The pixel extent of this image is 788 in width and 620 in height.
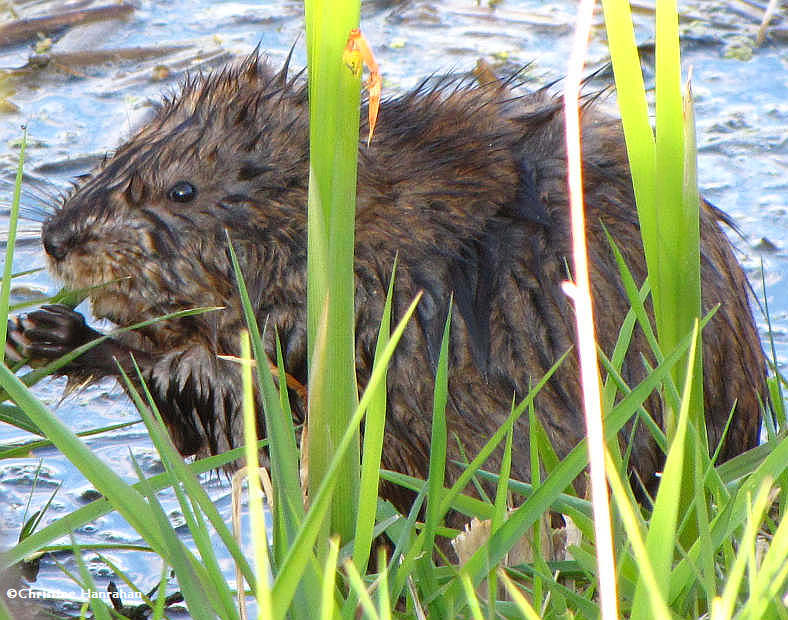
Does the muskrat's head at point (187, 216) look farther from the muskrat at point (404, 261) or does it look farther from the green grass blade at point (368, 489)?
the green grass blade at point (368, 489)

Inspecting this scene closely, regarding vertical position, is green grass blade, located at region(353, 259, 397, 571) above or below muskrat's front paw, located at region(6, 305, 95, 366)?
above

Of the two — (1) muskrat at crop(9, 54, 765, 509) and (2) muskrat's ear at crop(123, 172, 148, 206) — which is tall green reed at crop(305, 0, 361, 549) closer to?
(1) muskrat at crop(9, 54, 765, 509)

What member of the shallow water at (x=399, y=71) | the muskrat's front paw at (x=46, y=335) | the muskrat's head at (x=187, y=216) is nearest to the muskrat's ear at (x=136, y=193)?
the muskrat's head at (x=187, y=216)

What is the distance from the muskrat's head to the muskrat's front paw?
79 mm

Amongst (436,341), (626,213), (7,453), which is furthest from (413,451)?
(7,453)

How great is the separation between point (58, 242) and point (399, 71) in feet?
6.98

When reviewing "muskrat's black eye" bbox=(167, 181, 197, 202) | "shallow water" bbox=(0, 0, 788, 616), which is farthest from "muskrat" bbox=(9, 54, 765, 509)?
"shallow water" bbox=(0, 0, 788, 616)

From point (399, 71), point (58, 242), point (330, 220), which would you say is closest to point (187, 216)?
point (58, 242)

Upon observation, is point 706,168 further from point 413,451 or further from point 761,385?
point 413,451

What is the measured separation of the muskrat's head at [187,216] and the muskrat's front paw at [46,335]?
8 cm

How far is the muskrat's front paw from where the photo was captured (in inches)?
91.1

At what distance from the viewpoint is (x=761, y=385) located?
2262 mm

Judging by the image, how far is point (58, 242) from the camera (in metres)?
2.36

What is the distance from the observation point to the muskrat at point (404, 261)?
2189mm
